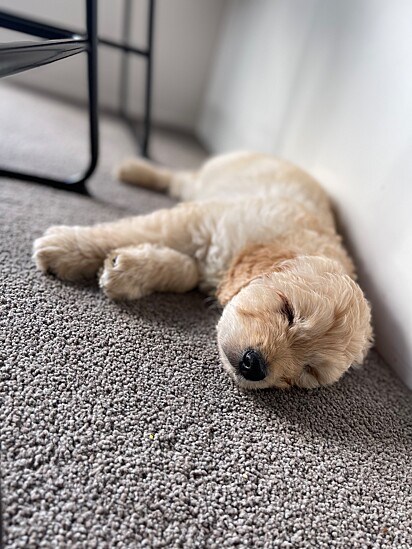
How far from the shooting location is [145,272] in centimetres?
130

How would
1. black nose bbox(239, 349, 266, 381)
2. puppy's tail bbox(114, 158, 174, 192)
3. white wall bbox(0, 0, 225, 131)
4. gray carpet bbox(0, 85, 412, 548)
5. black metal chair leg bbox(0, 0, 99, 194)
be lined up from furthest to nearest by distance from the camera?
white wall bbox(0, 0, 225, 131), puppy's tail bbox(114, 158, 174, 192), black metal chair leg bbox(0, 0, 99, 194), black nose bbox(239, 349, 266, 381), gray carpet bbox(0, 85, 412, 548)

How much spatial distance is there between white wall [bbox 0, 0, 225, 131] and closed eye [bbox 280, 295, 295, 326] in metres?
2.60

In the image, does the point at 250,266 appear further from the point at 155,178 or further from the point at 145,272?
the point at 155,178

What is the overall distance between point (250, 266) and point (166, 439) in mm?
554

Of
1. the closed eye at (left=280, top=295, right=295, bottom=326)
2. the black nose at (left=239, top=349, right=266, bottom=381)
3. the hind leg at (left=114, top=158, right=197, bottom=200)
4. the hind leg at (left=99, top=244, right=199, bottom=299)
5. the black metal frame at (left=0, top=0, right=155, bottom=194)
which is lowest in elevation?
the hind leg at (left=114, top=158, right=197, bottom=200)

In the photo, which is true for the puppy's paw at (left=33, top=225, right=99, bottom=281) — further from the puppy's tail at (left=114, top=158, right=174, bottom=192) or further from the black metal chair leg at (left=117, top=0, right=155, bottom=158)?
the black metal chair leg at (left=117, top=0, right=155, bottom=158)

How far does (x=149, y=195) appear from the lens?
7.13 ft

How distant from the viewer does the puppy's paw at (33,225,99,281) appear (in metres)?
1.25

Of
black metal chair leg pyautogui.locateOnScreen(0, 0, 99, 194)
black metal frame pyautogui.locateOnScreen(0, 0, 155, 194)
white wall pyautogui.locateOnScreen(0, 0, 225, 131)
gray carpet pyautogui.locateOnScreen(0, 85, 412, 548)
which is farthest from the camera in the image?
white wall pyautogui.locateOnScreen(0, 0, 225, 131)

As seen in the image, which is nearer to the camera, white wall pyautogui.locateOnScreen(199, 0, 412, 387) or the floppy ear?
the floppy ear

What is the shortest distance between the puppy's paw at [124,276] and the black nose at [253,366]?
40cm

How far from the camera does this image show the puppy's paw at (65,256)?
1246 millimetres

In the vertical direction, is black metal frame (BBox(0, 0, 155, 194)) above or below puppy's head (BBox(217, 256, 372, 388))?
above

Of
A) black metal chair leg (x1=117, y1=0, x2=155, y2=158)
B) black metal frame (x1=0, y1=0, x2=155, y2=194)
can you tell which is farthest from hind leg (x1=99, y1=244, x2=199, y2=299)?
black metal chair leg (x1=117, y1=0, x2=155, y2=158)
